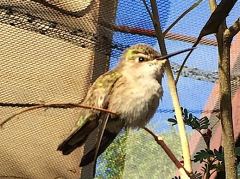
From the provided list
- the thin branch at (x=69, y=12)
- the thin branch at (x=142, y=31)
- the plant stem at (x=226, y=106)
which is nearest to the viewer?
the plant stem at (x=226, y=106)

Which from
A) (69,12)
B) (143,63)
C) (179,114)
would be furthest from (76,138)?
(69,12)

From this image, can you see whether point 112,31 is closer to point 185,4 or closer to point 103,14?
point 103,14

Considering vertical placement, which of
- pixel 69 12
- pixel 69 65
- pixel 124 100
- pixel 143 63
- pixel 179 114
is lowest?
pixel 179 114

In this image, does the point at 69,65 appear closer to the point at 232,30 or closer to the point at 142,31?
the point at 142,31

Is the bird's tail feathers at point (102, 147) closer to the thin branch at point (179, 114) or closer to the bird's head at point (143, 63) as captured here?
the bird's head at point (143, 63)

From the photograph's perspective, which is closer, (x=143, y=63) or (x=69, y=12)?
(x=143, y=63)

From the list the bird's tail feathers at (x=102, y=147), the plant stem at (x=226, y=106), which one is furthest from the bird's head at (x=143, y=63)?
Answer: the plant stem at (x=226, y=106)
